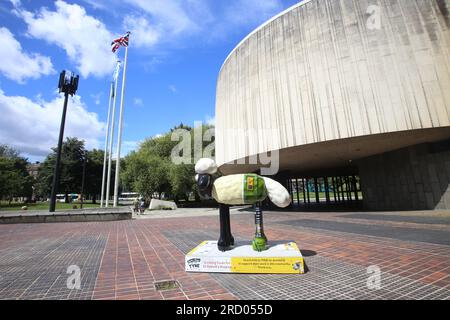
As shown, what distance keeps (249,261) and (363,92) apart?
51.2ft

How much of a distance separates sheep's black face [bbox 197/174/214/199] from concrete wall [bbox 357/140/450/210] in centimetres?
1910

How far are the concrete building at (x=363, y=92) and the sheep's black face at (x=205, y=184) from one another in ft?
45.2

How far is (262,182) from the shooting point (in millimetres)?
5293

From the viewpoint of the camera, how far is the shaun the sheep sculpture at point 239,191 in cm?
511

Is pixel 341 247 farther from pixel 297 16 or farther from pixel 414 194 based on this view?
pixel 297 16

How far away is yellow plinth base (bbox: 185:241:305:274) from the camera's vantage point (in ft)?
15.7

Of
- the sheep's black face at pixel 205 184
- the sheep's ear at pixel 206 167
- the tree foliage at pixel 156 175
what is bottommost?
the sheep's black face at pixel 205 184

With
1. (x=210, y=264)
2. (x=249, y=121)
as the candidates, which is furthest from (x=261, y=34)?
(x=210, y=264)

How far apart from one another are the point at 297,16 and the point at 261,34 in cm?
351
